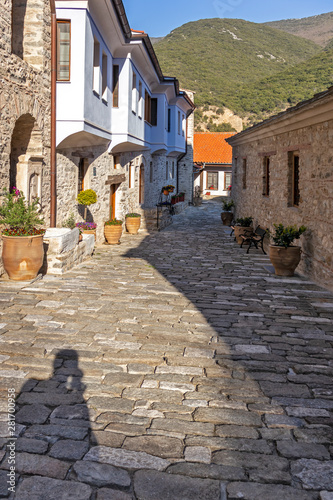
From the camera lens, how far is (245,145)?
55.9 feet

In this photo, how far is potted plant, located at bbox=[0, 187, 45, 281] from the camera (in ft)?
26.6

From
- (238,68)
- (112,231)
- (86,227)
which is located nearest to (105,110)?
(86,227)

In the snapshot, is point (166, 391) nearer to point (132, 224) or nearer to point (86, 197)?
point (86, 197)

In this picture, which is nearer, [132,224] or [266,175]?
[266,175]

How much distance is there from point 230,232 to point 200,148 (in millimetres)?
25547

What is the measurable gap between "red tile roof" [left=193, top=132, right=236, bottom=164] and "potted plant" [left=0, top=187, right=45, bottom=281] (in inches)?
1275

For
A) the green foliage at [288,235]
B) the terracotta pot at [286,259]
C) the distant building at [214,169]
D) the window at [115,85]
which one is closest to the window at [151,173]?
the window at [115,85]

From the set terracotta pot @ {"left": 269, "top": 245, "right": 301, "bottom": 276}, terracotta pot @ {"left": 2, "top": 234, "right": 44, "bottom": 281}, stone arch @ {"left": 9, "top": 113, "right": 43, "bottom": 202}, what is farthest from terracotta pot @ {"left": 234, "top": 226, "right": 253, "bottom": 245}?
terracotta pot @ {"left": 2, "top": 234, "right": 44, "bottom": 281}

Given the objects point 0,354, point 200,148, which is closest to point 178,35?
point 200,148

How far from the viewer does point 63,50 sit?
10.4 metres

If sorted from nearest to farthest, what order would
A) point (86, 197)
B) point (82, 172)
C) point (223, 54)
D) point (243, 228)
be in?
1. point (86, 197)
2. point (82, 172)
3. point (243, 228)
4. point (223, 54)

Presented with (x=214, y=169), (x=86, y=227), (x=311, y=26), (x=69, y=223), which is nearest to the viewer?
(x=69, y=223)

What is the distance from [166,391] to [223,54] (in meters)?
73.7

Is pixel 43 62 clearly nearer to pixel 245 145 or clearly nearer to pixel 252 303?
pixel 252 303
